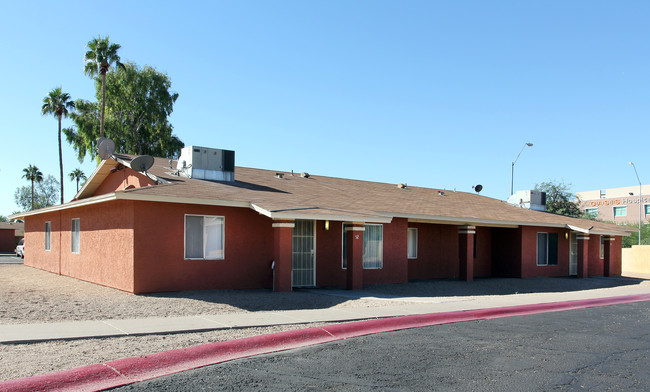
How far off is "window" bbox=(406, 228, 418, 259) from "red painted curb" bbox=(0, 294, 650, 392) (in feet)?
30.6

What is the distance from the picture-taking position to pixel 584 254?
26172 millimetres

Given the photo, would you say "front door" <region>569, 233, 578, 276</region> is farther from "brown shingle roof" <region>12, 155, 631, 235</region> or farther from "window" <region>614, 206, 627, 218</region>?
"window" <region>614, 206, 627, 218</region>

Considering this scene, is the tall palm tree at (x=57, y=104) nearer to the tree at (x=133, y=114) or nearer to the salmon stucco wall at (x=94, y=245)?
the tree at (x=133, y=114)

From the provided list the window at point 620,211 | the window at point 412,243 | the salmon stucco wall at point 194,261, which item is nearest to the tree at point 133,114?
the window at point 412,243

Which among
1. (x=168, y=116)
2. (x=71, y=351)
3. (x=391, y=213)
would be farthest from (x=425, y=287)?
(x=168, y=116)

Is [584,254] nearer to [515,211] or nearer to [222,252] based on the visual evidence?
[515,211]

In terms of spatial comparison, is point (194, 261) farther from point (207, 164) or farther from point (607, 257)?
point (607, 257)

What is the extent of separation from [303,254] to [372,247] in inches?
106

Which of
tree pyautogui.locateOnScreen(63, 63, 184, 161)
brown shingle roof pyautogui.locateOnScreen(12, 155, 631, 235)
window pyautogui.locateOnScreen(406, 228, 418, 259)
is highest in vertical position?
tree pyautogui.locateOnScreen(63, 63, 184, 161)

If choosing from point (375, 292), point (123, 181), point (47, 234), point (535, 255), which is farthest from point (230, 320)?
point (535, 255)

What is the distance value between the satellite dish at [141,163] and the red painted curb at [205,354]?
31.5ft

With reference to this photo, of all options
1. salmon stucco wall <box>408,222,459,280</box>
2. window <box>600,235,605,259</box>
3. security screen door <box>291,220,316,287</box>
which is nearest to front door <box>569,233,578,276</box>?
window <box>600,235,605,259</box>

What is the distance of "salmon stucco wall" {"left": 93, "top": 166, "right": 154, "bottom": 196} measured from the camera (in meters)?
18.3

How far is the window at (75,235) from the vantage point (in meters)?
19.4
